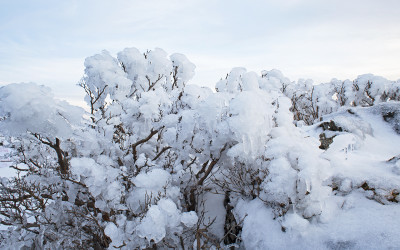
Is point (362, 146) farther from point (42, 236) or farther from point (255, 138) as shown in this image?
point (42, 236)

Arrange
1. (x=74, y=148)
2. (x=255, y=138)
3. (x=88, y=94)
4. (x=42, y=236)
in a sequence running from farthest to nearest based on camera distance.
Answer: (x=88, y=94)
(x=74, y=148)
(x=42, y=236)
(x=255, y=138)

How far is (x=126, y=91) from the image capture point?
6164 millimetres

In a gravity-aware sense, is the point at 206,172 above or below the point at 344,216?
below

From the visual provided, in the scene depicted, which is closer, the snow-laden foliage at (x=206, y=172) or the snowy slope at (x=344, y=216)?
the snowy slope at (x=344, y=216)

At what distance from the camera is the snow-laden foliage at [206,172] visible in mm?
2957

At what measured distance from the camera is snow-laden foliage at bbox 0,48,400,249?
2.96 metres

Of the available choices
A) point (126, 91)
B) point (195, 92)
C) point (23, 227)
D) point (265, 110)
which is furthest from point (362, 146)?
point (23, 227)

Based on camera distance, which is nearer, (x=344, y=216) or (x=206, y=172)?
(x=344, y=216)

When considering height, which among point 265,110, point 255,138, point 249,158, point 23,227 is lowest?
point 23,227

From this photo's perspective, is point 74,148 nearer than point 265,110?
No

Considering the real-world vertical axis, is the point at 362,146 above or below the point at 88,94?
below

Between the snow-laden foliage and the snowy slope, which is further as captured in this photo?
the snow-laden foliage

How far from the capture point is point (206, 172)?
4.51 metres

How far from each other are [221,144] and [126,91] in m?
3.45
